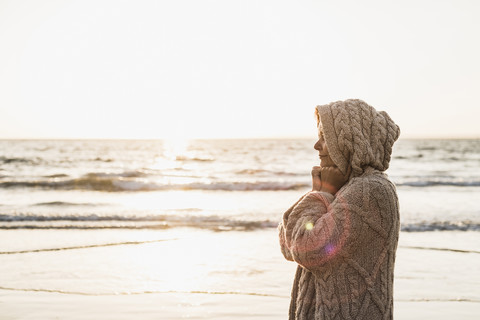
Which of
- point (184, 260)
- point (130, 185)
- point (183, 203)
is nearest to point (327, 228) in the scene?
point (184, 260)

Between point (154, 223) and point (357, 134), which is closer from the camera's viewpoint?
point (357, 134)

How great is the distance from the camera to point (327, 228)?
2.28m

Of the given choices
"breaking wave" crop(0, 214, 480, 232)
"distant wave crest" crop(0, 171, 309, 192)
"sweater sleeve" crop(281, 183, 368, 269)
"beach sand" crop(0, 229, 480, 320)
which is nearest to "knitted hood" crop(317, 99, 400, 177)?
"sweater sleeve" crop(281, 183, 368, 269)

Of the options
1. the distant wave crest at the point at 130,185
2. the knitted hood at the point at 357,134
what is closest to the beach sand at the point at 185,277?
the knitted hood at the point at 357,134

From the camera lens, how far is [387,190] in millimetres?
2322

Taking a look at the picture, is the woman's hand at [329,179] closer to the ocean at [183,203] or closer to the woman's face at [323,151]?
the woman's face at [323,151]

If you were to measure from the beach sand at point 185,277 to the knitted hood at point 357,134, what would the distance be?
349cm

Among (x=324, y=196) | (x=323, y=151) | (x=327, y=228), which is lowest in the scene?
(x=327, y=228)

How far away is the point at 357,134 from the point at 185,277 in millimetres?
5165

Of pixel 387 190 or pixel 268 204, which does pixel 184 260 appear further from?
pixel 268 204

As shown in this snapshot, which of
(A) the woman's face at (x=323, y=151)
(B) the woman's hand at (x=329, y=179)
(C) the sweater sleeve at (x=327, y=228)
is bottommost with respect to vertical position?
(C) the sweater sleeve at (x=327, y=228)

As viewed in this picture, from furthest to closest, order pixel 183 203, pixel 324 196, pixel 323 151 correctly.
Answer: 1. pixel 183 203
2. pixel 323 151
3. pixel 324 196

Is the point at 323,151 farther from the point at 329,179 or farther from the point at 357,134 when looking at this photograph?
the point at 357,134

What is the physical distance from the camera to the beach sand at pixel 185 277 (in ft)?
18.6
